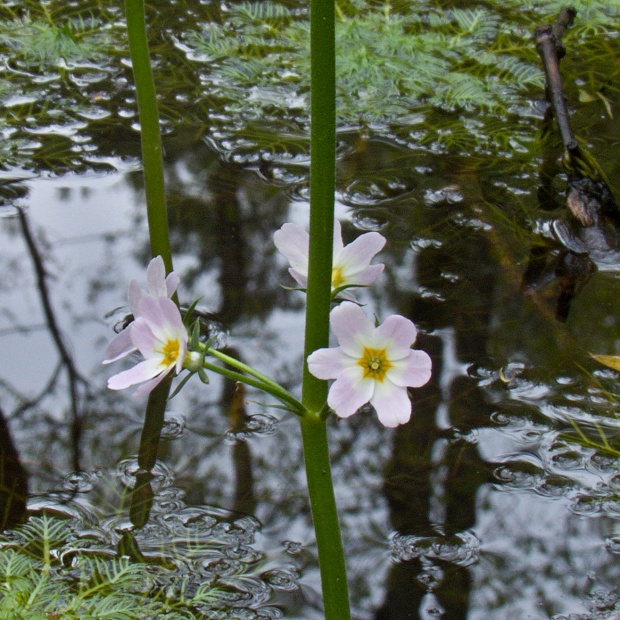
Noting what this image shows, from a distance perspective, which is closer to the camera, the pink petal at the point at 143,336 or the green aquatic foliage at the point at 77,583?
the pink petal at the point at 143,336

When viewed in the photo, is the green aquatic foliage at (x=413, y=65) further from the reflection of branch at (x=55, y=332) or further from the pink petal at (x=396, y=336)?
the pink petal at (x=396, y=336)

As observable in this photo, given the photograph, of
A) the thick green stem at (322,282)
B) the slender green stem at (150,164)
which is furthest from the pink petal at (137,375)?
the slender green stem at (150,164)

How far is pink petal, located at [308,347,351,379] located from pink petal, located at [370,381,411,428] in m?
0.05

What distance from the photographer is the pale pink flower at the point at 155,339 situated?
1.01 metres

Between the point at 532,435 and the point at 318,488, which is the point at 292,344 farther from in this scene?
the point at 318,488

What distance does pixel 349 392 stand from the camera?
3.25 ft

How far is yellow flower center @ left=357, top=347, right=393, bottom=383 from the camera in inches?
39.7

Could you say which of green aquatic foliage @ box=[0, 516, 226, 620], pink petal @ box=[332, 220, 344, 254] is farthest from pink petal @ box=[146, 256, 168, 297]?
green aquatic foliage @ box=[0, 516, 226, 620]

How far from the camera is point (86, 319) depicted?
2.04m

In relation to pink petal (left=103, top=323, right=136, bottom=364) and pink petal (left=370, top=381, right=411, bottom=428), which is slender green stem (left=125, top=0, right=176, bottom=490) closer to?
pink petal (left=103, top=323, right=136, bottom=364)

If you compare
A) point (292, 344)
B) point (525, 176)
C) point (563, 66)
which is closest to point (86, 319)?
point (292, 344)

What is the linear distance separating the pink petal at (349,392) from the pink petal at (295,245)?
187 mm

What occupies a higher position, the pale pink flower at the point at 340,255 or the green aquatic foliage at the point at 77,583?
the pale pink flower at the point at 340,255

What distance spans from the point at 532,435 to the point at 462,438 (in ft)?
0.47
